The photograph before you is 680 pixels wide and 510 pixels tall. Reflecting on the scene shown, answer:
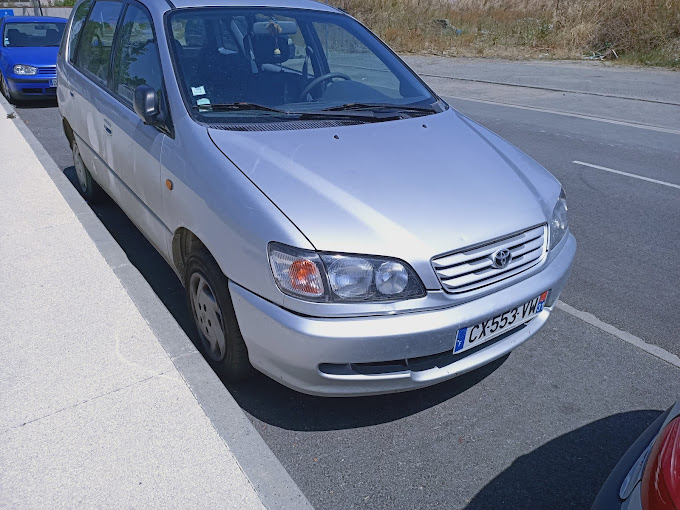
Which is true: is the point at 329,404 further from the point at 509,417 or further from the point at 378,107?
the point at 378,107

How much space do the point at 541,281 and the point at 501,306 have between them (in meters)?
0.33

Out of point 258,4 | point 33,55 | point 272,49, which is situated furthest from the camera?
point 33,55

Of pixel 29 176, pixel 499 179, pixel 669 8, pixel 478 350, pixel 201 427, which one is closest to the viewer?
pixel 201 427

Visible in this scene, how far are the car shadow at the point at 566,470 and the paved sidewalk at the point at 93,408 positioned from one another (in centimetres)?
101

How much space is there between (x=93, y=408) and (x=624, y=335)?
2.96 meters

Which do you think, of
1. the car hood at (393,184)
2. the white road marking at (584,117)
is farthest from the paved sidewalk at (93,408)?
the white road marking at (584,117)

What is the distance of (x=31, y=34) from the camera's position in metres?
11.6

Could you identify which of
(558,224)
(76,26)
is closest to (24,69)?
(76,26)

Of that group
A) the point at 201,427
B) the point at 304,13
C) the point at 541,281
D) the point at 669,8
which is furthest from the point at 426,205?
the point at 669,8

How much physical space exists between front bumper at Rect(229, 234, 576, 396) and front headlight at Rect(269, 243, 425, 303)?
92mm

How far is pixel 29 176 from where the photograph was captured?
5.77 meters

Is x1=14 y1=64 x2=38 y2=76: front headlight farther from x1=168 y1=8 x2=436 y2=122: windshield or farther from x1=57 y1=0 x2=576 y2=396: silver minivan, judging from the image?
x1=168 y1=8 x2=436 y2=122: windshield

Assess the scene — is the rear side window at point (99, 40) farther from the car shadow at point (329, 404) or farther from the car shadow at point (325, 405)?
the car shadow at point (325, 405)

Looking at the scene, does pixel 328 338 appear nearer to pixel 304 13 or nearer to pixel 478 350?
pixel 478 350
